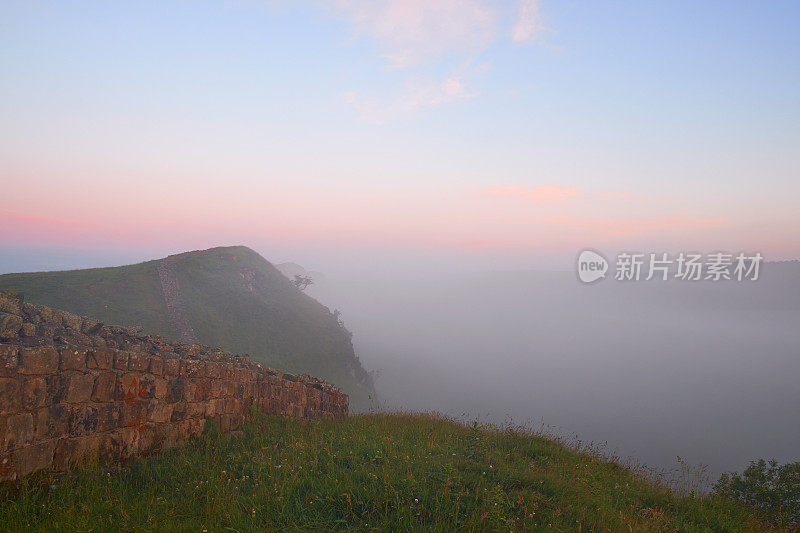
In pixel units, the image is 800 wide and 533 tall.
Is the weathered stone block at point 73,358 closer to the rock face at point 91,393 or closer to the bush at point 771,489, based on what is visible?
the rock face at point 91,393

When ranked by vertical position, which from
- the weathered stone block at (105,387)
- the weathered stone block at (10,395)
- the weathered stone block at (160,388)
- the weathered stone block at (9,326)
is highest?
the weathered stone block at (9,326)

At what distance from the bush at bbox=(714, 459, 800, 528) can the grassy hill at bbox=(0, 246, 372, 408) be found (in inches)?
1400

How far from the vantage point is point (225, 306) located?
42406 mm

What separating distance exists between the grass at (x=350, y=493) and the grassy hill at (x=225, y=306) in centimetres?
3077

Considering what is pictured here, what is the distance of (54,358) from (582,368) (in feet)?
392

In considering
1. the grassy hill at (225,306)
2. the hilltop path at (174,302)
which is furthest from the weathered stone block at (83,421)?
the hilltop path at (174,302)

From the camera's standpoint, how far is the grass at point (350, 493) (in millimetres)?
4309

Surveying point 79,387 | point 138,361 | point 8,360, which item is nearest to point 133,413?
point 138,361

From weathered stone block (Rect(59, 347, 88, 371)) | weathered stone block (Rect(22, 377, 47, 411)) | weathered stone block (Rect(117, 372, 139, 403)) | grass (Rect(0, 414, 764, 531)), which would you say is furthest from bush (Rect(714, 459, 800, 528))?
weathered stone block (Rect(22, 377, 47, 411))

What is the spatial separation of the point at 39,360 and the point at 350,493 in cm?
439

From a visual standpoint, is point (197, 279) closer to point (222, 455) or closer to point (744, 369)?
point (222, 455)

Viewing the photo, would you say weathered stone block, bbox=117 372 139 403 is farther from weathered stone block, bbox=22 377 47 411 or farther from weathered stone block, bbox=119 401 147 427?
weathered stone block, bbox=22 377 47 411

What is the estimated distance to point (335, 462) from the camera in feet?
19.8

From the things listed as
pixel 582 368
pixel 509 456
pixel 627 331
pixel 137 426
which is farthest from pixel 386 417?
pixel 627 331
